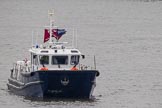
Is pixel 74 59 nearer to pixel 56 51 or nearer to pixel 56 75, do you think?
pixel 56 51

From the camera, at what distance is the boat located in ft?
209

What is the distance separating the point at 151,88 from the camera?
72.8m

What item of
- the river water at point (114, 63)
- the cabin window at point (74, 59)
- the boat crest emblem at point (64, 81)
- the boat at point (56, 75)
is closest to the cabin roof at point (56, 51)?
the boat at point (56, 75)

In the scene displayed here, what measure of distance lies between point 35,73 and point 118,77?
1621 centimetres

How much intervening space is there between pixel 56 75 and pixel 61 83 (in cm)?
71

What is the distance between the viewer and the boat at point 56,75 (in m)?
63.8

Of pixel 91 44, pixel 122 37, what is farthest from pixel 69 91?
pixel 122 37

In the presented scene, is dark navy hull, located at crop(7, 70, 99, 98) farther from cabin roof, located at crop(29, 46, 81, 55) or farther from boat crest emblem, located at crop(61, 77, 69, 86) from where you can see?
cabin roof, located at crop(29, 46, 81, 55)

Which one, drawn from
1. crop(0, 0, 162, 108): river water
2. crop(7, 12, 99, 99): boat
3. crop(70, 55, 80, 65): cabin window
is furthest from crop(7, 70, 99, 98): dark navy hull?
crop(70, 55, 80, 65): cabin window

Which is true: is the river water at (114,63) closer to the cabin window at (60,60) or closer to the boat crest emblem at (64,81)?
the boat crest emblem at (64,81)

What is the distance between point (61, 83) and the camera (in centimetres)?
6406

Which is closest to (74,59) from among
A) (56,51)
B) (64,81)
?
(56,51)

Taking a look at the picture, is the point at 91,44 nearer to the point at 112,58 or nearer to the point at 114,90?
the point at 112,58

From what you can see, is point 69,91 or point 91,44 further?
point 91,44
